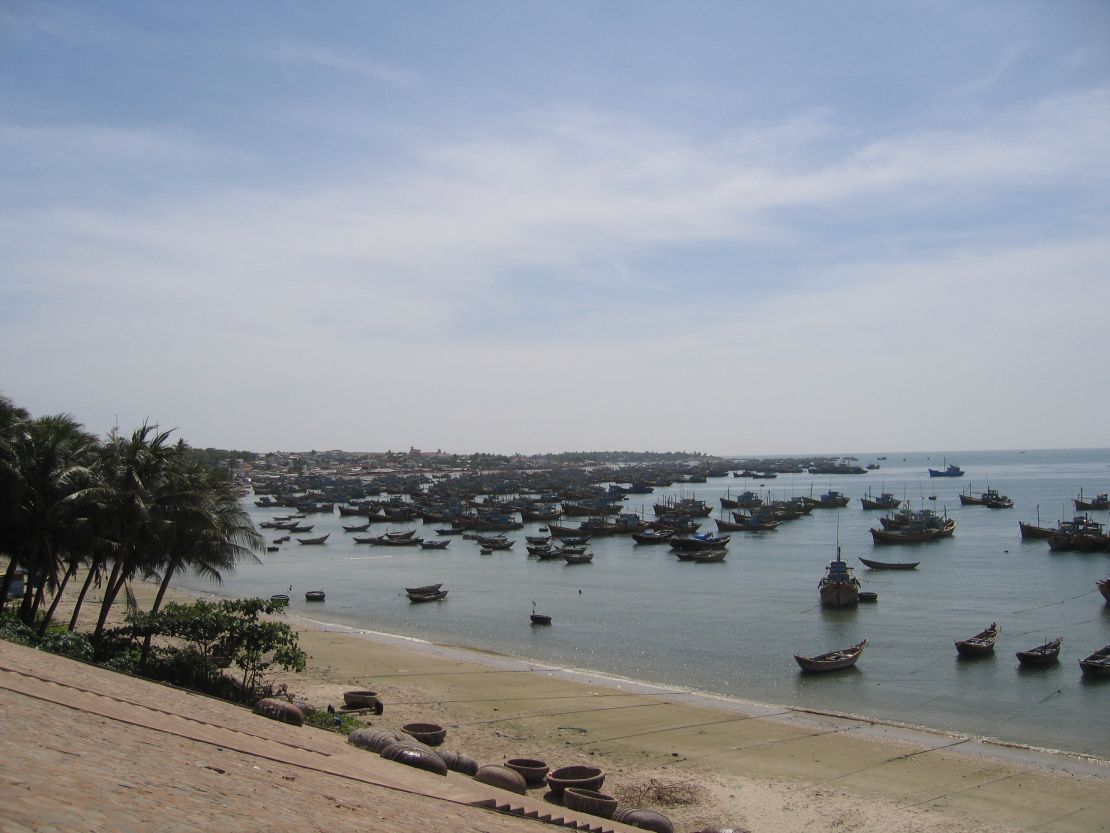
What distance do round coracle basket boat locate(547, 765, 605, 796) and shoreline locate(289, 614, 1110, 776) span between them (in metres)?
10.8

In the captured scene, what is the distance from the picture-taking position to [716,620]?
1734 inches

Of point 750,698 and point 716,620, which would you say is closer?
point 750,698

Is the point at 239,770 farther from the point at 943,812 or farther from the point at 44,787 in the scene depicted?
the point at 943,812

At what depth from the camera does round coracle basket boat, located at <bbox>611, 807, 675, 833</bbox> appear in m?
15.7

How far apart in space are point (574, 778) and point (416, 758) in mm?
→ 3450

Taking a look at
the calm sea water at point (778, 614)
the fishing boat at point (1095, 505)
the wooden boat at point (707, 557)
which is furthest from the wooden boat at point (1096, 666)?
the fishing boat at point (1095, 505)

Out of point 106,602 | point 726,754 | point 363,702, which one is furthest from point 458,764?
point 106,602

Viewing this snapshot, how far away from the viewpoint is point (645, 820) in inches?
619

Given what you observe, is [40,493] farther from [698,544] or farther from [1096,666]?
[698,544]

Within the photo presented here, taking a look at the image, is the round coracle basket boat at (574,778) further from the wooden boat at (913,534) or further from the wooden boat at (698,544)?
the wooden boat at (913,534)

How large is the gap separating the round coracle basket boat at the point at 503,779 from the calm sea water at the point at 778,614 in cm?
1519

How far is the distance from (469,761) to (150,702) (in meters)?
6.57

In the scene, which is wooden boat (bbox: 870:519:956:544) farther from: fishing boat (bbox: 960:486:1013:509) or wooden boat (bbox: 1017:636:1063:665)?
wooden boat (bbox: 1017:636:1063:665)

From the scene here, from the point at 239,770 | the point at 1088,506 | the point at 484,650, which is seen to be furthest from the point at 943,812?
the point at 1088,506
